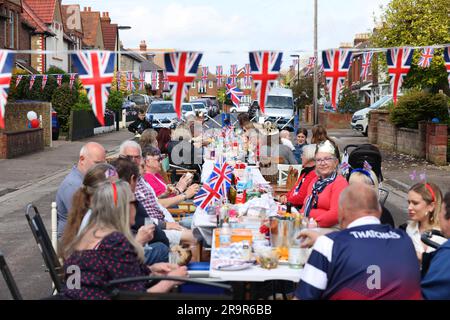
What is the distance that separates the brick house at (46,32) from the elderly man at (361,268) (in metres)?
42.4

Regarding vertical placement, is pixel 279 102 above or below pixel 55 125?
above

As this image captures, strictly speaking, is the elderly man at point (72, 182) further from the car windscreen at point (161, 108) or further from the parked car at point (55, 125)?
the car windscreen at point (161, 108)

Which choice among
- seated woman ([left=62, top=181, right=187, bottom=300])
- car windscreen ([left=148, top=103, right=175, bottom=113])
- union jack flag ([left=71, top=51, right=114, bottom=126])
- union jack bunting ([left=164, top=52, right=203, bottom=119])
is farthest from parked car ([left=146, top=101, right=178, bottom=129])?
seated woman ([left=62, top=181, right=187, bottom=300])

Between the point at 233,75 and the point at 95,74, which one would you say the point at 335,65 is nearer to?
the point at 95,74

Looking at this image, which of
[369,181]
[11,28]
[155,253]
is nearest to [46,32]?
[11,28]

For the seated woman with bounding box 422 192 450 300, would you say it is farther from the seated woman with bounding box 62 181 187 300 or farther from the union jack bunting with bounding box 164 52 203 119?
the union jack bunting with bounding box 164 52 203 119

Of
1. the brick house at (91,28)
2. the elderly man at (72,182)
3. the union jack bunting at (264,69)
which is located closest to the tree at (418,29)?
the union jack bunting at (264,69)

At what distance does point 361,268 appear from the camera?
13.0 ft

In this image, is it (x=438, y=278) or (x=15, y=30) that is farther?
(x=15, y=30)

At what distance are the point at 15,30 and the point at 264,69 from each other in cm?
3334

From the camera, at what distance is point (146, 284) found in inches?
199

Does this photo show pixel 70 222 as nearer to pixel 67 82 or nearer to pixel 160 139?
pixel 160 139

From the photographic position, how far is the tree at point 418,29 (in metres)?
23.5
